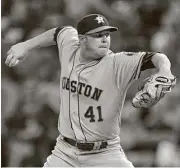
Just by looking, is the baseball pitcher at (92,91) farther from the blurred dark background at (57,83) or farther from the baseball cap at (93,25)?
the blurred dark background at (57,83)

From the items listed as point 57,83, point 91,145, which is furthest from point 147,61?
point 57,83

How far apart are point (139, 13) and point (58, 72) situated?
2.13 feet

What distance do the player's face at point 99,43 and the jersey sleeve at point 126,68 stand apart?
0.14 feet

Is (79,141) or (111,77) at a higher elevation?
(111,77)

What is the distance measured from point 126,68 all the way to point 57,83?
61.5 inches

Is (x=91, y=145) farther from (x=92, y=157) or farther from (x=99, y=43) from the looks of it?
(x=99, y=43)

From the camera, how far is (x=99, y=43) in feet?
4.24

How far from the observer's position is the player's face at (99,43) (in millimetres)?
1290

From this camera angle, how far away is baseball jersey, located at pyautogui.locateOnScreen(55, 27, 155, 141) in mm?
1287

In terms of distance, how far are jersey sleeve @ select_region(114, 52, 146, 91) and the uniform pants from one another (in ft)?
0.70

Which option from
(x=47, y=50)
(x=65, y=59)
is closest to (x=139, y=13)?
(x=47, y=50)

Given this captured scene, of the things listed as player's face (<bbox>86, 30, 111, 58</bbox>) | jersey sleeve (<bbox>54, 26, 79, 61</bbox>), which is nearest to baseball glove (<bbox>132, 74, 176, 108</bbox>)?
player's face (<bbox>86, 30, 111, 58</bbox>)

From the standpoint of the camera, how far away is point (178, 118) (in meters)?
2.73

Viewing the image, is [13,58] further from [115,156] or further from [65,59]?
[115,156]
